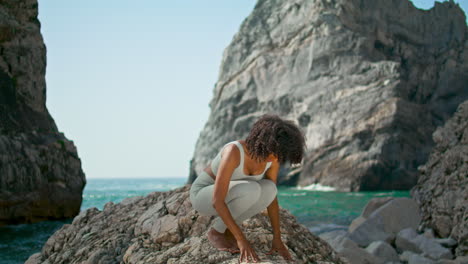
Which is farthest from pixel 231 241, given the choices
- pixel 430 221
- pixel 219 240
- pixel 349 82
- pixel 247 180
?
pixel 349 82

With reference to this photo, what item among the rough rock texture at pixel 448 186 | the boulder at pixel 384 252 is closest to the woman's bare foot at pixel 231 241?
the boulder at pixel 384 252

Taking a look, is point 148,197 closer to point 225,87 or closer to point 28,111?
point 28,111

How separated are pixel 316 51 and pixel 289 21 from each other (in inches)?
251

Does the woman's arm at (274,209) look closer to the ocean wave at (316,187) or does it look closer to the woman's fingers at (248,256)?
the woman's fingers at (248,256)

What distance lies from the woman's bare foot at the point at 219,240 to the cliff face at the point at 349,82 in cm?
3149

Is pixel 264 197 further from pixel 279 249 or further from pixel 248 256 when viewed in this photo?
pixel 248 256

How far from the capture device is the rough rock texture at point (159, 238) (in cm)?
338

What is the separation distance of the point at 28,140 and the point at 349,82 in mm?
30159

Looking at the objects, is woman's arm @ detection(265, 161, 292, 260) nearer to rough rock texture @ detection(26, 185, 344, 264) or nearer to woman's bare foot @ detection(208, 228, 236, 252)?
rough rock texture @ detection(26, 185, 344, 264)

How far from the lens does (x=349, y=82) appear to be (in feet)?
123

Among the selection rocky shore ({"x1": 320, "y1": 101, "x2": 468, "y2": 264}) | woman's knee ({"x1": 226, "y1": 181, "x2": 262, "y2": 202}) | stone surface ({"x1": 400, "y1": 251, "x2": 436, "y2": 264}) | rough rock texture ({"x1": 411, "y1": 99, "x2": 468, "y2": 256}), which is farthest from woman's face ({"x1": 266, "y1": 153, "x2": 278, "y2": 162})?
rough rock texture ({"x1": 411, "y1": 99, "x2": 468, "y2": 256})

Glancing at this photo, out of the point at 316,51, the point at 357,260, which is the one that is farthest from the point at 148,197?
the point at 316,51

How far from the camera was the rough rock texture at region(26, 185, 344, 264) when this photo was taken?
3.38 m

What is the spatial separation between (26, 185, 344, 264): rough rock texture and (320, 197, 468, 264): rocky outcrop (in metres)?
1.26
